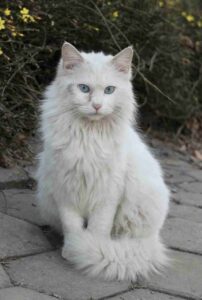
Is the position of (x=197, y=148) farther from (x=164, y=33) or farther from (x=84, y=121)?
(x=84, y=121)

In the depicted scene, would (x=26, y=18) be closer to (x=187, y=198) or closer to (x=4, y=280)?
(x=187, y=198)

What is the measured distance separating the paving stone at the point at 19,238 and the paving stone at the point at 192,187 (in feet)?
5.37

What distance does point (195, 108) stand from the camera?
5879mm

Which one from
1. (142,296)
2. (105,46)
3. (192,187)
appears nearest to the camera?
(142,296)

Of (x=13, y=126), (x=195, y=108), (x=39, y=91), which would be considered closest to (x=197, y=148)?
(x=195, y=108)

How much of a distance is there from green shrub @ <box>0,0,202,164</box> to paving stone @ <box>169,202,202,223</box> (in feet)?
2.70

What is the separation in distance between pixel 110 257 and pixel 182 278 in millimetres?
402

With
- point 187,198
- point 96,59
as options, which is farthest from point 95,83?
point 187,198

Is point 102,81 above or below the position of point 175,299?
above

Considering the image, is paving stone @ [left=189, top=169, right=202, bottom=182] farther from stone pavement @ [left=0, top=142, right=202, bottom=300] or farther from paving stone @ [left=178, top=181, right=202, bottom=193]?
stone pavement @ [left=0, top=142, right=202, bottom=300]

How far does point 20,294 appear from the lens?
2480mm

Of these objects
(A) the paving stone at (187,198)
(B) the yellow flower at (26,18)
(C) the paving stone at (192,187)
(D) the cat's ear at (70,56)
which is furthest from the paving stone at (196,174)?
(D) the cat's ear at (70,56)

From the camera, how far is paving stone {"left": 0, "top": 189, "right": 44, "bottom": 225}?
11.3 ft

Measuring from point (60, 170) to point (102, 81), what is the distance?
1.68 feet
